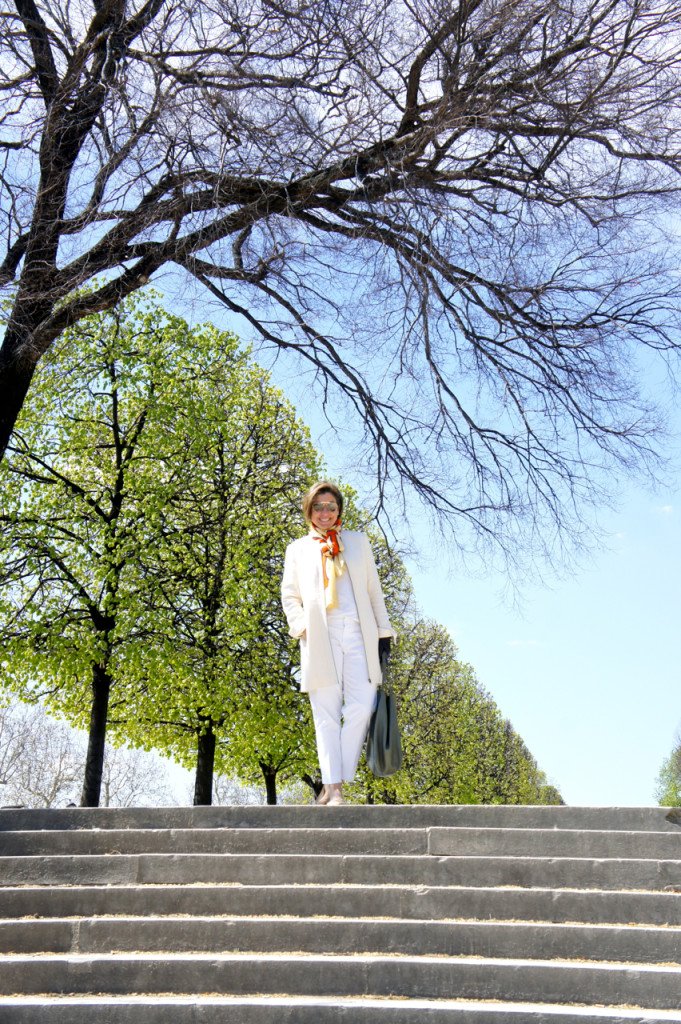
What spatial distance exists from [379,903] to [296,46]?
6.78m

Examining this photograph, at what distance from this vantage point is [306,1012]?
5.30m

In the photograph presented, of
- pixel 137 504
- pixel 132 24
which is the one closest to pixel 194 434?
pixel 137 504

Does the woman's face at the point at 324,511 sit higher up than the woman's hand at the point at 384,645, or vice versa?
the woman's face at the point at 324,511

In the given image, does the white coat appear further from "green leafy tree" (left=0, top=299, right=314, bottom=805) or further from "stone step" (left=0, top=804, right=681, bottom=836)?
"green leafy tree" (left=0, top=299, right=314, bottom=805)

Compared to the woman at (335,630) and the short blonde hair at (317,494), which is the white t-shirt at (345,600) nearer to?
the woman at (335,630)

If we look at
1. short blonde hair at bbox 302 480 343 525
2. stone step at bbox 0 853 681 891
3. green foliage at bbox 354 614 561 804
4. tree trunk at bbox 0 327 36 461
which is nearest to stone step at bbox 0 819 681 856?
stone step at bbox 0 853 681 891

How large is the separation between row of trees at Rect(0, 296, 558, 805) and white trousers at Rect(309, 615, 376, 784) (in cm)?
1206

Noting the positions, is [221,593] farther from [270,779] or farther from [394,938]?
[394,938]

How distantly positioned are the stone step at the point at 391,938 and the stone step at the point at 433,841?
0.96 meters

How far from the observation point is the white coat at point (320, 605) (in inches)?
308

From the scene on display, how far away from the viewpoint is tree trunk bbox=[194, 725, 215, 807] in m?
21.4

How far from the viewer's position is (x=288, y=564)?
828 cm

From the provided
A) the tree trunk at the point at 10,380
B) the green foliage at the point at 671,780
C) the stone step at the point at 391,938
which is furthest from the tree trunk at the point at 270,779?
the green foliage at the point at 671,780

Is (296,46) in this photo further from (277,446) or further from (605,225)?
(277,446)
